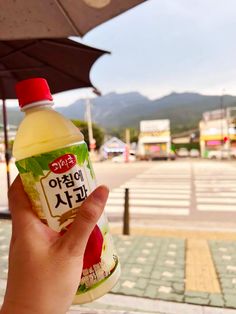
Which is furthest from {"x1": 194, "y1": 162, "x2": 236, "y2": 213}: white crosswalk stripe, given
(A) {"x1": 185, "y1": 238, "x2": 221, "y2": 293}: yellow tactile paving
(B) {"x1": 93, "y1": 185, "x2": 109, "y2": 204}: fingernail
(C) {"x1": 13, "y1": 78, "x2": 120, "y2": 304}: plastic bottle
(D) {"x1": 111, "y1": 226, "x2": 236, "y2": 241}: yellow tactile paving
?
(B) {"x1": 93, "y1": 185, "x2": 109, "y2": 204}: fingernail

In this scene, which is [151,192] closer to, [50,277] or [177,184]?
[177,184]

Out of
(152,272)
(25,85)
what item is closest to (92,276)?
(25,85)

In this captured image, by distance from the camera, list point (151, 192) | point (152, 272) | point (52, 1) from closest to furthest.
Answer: point (52, 1)
point (152, 272)
point (151, 192)

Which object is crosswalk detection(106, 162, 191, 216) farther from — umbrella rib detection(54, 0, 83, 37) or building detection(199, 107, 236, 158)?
umbrella rib detection(54, 0, 83, 37)

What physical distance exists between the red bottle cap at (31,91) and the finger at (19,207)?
22cm

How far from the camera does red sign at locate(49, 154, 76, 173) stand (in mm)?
916

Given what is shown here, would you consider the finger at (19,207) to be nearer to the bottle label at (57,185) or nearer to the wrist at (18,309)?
the bottle label at (57,185)

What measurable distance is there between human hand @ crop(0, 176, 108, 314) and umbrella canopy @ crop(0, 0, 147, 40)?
99cm

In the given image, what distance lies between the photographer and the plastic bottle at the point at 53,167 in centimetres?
91

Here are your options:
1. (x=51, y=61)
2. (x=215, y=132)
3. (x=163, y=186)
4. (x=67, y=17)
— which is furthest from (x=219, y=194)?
(x=67, y=17)

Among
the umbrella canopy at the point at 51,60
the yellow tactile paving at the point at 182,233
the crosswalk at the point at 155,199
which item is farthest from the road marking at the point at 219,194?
the umbrella canopy at the point at 51,60

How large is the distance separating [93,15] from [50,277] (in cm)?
126

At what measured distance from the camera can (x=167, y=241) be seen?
4719mm

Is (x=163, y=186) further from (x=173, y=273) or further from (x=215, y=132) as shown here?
(x=173, y=273)
